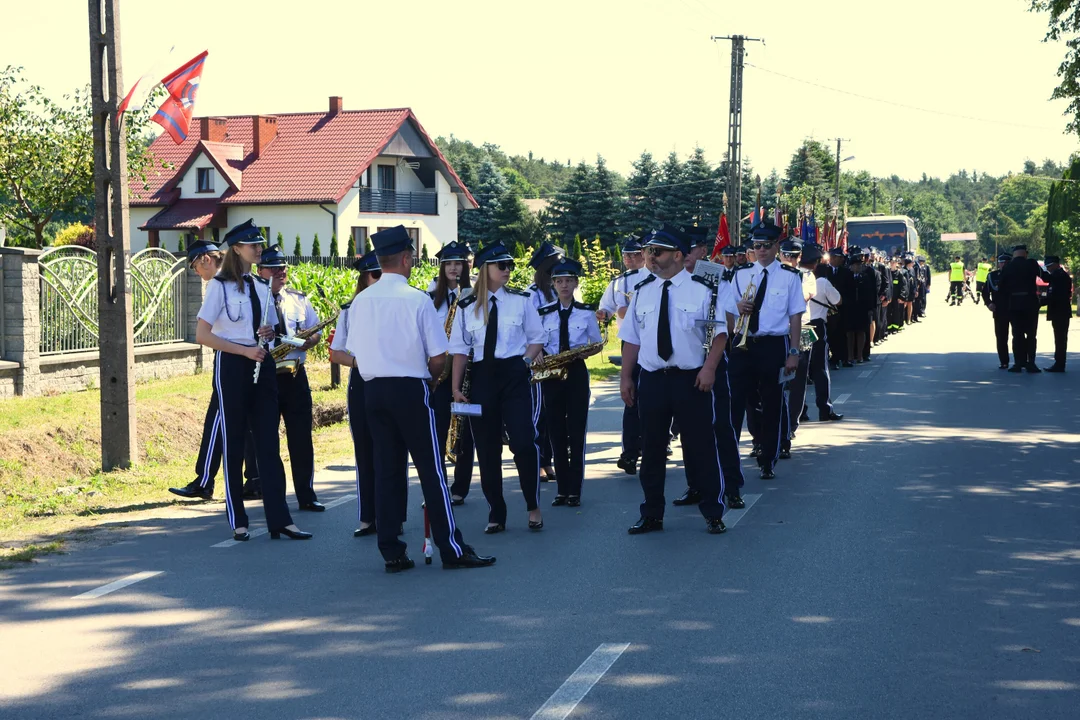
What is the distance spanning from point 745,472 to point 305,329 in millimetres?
4052

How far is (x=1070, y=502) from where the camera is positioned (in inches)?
382

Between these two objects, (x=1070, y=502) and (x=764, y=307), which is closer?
(x=1070, y=502)

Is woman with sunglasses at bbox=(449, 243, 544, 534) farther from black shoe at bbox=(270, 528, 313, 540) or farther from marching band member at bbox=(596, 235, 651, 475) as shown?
marching band member at bbox=(596, 235, 651, 475)

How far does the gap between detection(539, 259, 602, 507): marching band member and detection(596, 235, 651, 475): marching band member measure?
0.67 meters

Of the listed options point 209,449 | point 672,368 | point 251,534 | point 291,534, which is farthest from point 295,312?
point 672,368

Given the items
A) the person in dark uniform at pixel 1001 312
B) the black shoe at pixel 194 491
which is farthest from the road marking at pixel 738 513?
the person in dark uniform at pixel 1001 312

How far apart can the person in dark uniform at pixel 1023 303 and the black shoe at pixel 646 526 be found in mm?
14570

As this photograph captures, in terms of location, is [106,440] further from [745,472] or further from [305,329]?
[745,472]

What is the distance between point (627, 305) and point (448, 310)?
237 centimetres

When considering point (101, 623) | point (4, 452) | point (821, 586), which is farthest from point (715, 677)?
point (4, 452)

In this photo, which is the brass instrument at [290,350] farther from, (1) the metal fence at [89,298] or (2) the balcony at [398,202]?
(2) the balcony at [398,202]

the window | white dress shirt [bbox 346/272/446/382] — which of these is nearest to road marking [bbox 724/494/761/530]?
white dress shirt [bbox 346/272/446/382]

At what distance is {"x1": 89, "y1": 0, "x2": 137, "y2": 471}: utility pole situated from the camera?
11406 mm

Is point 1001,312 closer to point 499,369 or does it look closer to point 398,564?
point 499,369
